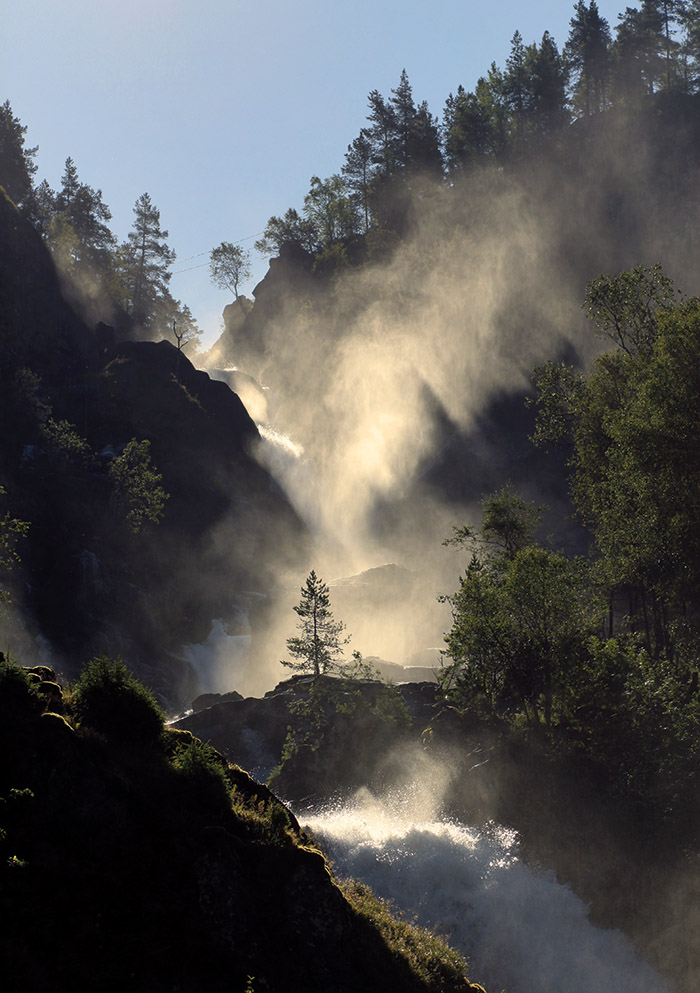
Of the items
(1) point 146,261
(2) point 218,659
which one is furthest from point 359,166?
(2) point 218,659

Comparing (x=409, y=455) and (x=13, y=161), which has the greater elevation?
(x=13, y=161)

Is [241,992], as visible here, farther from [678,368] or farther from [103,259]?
[103,259]

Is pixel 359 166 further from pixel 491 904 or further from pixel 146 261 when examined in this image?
pixel 491 904

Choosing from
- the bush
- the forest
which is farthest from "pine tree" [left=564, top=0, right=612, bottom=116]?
the bush

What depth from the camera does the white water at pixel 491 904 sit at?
1025 inches

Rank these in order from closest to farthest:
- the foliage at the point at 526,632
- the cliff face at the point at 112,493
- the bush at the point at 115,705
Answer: the bush at the point at 115,705 < the foliage at the point at 526,632 < the cliff face at the point at 112,493

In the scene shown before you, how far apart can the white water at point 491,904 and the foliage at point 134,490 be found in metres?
43.5

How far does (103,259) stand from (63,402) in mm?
45848

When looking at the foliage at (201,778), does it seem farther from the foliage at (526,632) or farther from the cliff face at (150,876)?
the foliage at (526,632)

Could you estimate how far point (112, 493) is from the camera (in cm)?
7138

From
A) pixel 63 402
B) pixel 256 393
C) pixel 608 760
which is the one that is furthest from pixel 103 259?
pixel 608 760

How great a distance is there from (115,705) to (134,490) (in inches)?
2258

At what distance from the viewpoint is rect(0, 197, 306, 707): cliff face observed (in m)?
62.9

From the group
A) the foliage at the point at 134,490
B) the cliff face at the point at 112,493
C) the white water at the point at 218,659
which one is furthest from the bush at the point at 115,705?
the foliage at the point at 134,490
